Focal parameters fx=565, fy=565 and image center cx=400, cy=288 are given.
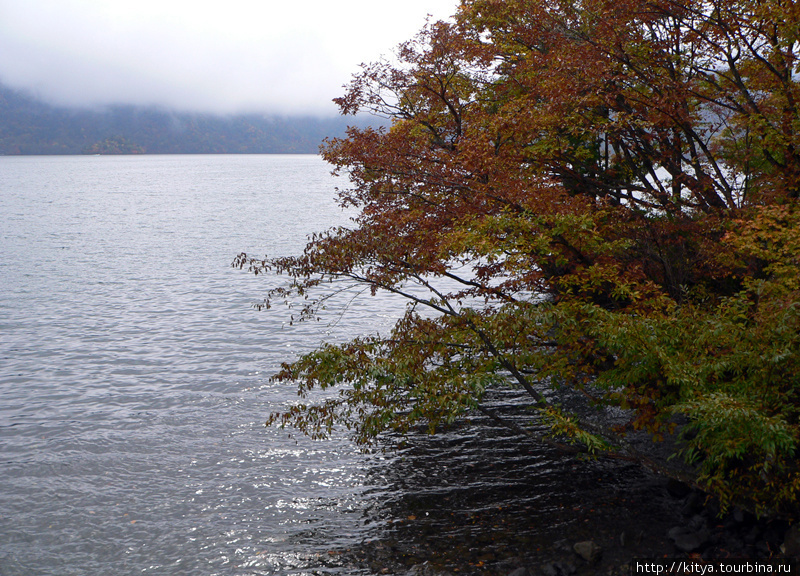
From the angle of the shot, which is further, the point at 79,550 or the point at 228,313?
the point at 228,313

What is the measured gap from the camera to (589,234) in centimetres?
1459

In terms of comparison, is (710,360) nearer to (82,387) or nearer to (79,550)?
(79,550)

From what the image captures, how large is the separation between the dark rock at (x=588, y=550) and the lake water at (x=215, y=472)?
2.76 ft

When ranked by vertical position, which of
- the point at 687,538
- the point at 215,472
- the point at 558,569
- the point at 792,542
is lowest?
the point at 215,472

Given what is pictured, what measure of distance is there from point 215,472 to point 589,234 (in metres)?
12.5

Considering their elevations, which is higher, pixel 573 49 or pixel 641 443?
pixel 573 49

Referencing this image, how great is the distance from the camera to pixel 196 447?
18.2 meters

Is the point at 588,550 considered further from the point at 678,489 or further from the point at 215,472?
the point at 215,472

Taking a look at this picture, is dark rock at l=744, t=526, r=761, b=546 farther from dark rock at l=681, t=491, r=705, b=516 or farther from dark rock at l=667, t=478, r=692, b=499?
dark rock at l=667, t=478, r=692, b=499

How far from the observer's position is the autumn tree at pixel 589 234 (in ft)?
35.3

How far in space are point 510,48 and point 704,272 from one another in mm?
10268

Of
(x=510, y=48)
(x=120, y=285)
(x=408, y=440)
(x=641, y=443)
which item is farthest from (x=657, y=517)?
(x=120, y=285)

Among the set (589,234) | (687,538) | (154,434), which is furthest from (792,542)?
(154,434)

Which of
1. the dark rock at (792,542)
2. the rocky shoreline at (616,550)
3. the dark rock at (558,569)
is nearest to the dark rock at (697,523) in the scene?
the rocky shoreline at (616,550)
